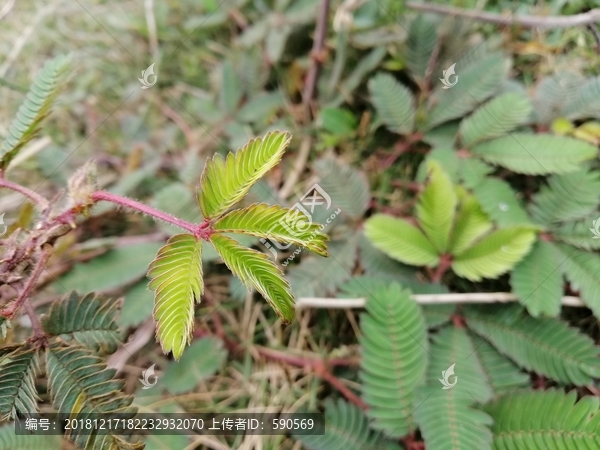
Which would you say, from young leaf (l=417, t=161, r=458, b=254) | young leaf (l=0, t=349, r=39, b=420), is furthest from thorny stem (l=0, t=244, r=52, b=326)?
young leaf (l=417, t=161, r=458, b=254)

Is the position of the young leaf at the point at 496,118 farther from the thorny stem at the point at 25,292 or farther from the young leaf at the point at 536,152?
the thorny stem at the point at 25,292

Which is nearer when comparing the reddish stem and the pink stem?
the pink stem

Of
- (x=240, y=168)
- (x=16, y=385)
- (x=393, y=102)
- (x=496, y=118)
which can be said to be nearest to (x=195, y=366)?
(x=16, y=385)

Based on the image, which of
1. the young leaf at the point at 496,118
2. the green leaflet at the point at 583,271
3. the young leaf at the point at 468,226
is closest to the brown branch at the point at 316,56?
the young leaf at the point at 496,118

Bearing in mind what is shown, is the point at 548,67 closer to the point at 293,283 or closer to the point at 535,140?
the point at 535,140

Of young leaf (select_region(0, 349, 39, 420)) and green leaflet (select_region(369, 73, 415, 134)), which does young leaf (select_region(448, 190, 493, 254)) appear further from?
young leaf (select_region(0, 349, 39, 420))

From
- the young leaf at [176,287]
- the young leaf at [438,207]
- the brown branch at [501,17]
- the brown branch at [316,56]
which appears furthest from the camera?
the brown branch at [316,56]

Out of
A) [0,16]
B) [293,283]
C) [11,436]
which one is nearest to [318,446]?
[293,283]
